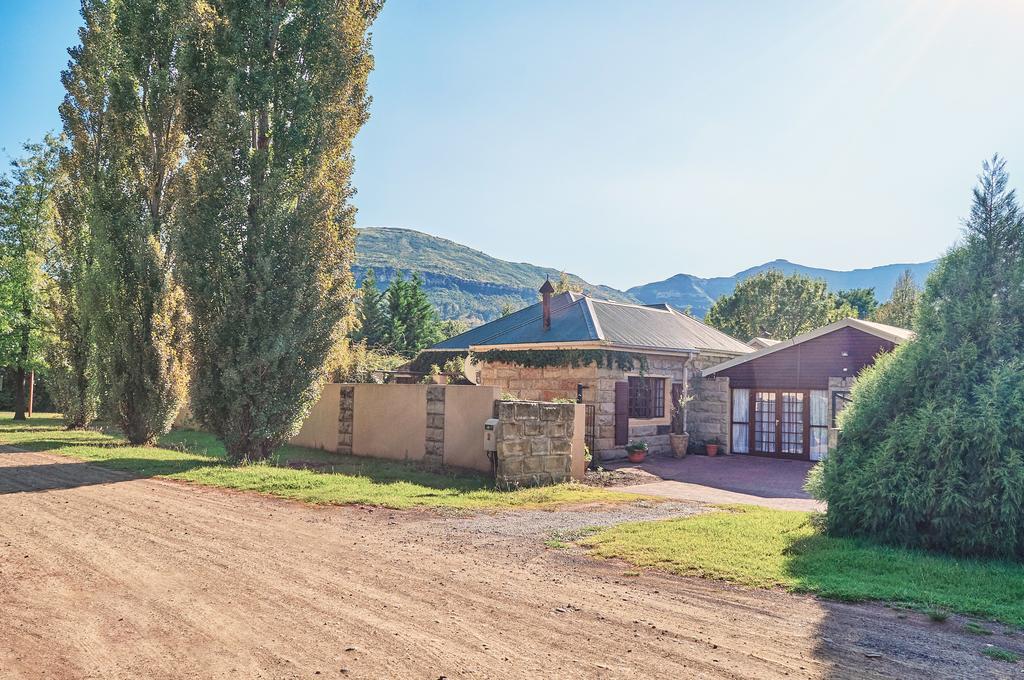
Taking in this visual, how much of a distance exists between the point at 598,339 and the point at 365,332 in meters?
30.5

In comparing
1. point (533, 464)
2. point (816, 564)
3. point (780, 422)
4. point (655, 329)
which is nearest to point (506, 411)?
point (533, 464)

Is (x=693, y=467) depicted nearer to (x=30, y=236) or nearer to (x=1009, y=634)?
(x=1009, y=634)

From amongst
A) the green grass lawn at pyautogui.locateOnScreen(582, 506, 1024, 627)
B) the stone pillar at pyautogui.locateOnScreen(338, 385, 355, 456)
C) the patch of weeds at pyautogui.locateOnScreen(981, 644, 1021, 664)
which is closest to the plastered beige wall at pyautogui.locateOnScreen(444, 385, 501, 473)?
the stone pillar at pyautogui.locateOnScreen(338, 385, 355, 456)

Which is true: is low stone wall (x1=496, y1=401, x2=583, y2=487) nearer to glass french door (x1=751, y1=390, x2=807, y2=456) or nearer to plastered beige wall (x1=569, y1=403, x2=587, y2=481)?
plastered beige wall (x1=569, y1=403, x2=587, y2=481)

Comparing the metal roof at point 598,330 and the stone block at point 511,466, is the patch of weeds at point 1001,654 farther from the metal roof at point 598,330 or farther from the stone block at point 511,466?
the metal roof at point 598,330

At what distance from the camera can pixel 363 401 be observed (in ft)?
52.9

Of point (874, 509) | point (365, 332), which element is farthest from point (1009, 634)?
point (365, 332)

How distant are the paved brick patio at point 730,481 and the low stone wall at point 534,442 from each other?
141 cm

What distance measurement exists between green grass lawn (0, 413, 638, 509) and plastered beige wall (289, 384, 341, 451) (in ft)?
1.70

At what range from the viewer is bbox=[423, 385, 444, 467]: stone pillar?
13.7 m

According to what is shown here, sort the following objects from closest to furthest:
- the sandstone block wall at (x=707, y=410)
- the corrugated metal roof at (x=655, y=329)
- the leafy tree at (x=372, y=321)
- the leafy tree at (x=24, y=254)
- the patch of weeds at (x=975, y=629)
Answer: the patch of weeds at (x=975, y=629) → the corrugated metal roof at (x=655, y=329) → the sandstone block wall at (x=707, y=410) → the leafy tree at (x=24, y=254) → the leafy tree at (x=372, y=321)

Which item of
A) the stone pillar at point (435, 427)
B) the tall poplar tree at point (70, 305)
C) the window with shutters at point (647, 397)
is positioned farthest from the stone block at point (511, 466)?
the tall poplar tree at point (70, 305)

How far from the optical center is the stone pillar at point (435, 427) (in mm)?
13711

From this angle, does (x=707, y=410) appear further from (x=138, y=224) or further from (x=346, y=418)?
(x=138, y=224)
